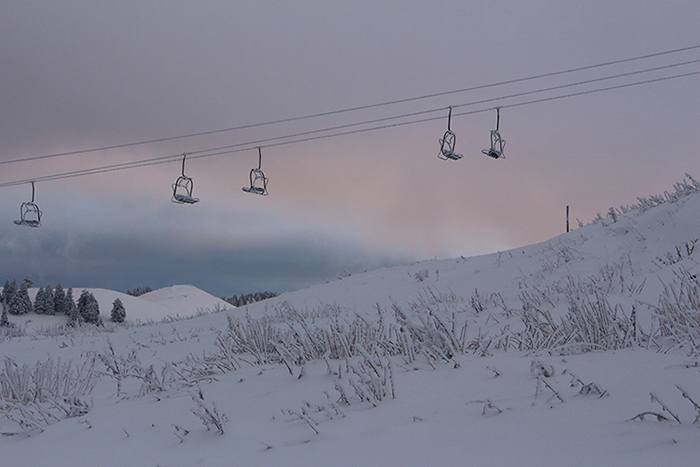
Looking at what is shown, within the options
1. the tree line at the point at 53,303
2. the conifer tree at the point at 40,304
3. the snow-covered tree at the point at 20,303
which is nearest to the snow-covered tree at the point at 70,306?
the tree line at the point at 53,303

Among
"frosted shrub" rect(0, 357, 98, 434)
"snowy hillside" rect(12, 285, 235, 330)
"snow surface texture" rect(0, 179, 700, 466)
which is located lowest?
"snowy hillside" rect(12, 285, 235, 330)

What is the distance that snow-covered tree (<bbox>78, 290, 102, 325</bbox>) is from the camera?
5169 centimetres

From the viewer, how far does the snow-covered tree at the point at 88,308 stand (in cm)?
5169

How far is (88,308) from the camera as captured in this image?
52.2m

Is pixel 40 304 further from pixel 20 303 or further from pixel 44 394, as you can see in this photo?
pixel 44 394

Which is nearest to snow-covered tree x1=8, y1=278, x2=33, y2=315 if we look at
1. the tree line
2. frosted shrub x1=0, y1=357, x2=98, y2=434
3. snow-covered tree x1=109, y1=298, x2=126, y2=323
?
the tree line

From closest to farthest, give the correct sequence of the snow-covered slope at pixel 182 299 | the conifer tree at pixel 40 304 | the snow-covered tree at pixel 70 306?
the snow-covered tree at pixel 70 306 → the conifer tree at pixel 40 304 → the snow-covered slope at pixel 182 299

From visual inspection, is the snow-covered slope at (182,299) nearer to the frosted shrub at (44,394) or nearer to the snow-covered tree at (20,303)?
the snow-covered tree at (20,303)

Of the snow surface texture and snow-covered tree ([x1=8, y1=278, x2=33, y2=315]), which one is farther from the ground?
the snow surface texture

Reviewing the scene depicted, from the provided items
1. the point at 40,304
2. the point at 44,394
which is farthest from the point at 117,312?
the point at 44,394

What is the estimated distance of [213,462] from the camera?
2250mm

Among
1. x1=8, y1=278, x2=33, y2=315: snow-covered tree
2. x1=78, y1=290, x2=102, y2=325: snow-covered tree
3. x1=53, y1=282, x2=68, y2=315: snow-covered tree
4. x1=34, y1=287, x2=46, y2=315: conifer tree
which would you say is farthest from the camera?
x1=53, y1=282, x2=68, y2=315: snow-covered tree

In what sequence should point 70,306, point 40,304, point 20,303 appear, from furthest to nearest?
point 40,304
point 70,306
point 20,303

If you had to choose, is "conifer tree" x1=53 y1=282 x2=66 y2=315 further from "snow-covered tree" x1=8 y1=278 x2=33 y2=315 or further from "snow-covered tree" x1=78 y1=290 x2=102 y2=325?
"snow-covered tree" x1=78 y1=290 x2=102 y2=325
